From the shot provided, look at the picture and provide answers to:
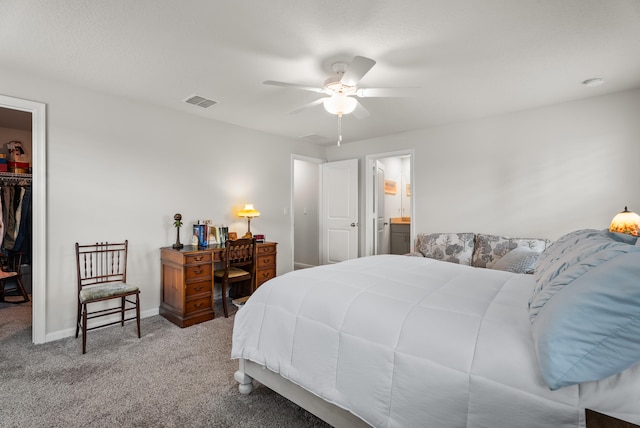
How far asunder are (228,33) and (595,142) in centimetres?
378

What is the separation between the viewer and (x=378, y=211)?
5219 mm

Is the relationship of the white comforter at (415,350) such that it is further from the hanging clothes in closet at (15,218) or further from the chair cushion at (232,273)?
the hanging clothes in closet at (15,218)

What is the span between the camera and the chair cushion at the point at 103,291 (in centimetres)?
270

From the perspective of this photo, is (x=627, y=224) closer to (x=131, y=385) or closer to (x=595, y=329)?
(x=595, y=329)

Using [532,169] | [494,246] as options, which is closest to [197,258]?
[494,246]

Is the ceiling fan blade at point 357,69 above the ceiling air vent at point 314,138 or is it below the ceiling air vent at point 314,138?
below

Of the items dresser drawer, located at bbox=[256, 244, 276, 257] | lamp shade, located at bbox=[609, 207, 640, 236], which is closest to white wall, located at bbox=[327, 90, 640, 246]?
lamp shade, located at bbox=[609, 207, 640, 236]

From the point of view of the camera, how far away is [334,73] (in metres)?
2.63

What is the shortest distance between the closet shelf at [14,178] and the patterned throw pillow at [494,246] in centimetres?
614

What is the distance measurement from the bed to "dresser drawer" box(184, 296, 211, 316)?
1534mm

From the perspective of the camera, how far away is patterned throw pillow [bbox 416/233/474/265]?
12.8 feet

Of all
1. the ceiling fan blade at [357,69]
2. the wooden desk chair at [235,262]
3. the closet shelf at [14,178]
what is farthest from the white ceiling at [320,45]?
the closet shelf at [14,178]

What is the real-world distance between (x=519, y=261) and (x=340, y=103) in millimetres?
2371

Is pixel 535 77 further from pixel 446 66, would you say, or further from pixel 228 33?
pixel 228 33
